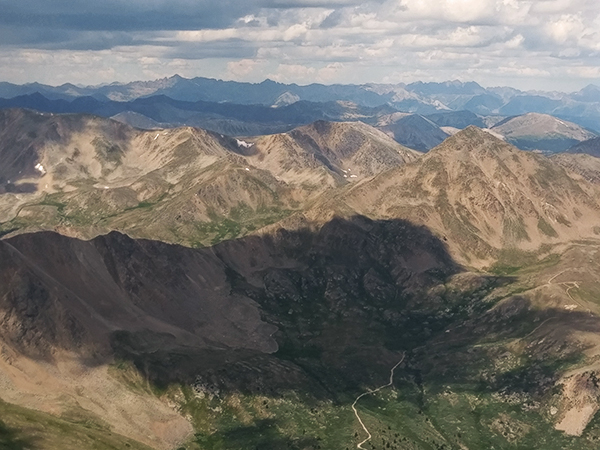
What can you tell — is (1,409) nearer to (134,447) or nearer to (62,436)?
(62,436)

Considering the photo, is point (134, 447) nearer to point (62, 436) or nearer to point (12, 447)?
point (62, 436)

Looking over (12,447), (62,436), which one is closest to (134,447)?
(62,436)

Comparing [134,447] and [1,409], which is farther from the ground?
[1,409]

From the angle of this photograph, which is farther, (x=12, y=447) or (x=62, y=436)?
(x=62, y=436)

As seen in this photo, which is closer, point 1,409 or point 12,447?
point 12,447

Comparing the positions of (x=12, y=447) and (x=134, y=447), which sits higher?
(x=12, y=447)

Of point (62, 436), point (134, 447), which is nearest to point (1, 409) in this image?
point (62, 436)
